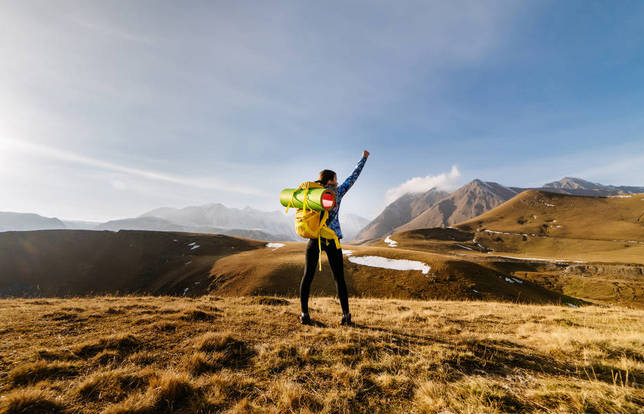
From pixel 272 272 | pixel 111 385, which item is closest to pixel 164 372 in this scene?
pixel 111 385

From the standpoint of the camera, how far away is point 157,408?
278 cm

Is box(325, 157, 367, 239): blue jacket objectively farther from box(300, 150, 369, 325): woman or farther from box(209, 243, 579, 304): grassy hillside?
box(209, 243, 579, 304): grassy hillside

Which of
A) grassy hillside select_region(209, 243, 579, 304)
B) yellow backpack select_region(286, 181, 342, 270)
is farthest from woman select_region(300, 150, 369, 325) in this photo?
grassy hillside select_region(209, 243, 579, 304)

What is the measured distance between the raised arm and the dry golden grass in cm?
348

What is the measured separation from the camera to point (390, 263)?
4150 centimetres

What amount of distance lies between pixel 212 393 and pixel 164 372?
1.00 metres

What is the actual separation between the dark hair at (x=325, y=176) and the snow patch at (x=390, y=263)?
36463mm

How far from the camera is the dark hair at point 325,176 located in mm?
6086

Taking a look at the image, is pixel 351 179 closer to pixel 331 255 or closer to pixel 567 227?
pixel 331 255

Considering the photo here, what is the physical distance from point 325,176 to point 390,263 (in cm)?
3904

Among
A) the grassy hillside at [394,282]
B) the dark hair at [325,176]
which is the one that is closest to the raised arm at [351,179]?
the dark hair at [325,176]

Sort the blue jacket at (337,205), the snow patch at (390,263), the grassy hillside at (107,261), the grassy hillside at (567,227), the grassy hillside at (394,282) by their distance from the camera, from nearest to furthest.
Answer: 1. the blue jacket at (337,205)
2. the grassy hillside at (394,282)
3. the snow patch at (390,263)
4. the grassy hillside at (107,261)
5. the grassy hillside at (567,227)

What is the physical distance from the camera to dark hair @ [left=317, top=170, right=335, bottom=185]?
6086 mm

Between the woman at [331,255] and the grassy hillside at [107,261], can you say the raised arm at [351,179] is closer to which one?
the woman at [331,255]
